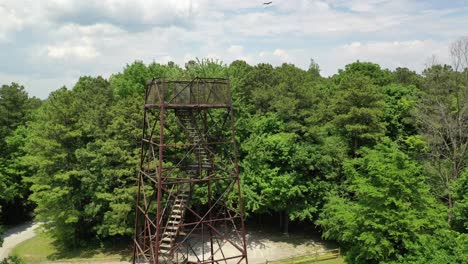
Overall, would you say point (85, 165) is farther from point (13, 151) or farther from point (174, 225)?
point (13, 151)

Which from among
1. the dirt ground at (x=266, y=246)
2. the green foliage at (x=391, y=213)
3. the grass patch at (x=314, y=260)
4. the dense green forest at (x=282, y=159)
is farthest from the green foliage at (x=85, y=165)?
the green foliage at (x=391, y=213)

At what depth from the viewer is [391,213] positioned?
65.4 ft

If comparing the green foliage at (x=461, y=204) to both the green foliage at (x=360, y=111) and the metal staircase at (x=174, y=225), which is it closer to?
the green foliage at (x=360, y=111)

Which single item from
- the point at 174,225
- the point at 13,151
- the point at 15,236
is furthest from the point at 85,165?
the point at 13,151

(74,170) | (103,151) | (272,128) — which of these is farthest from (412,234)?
(74,170)

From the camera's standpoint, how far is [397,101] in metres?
36.2

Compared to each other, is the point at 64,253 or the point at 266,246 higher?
the point at 64,253

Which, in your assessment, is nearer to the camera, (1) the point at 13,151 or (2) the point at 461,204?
(2) the point at 461,204

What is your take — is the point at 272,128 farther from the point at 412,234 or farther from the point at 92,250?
the point at 92,250

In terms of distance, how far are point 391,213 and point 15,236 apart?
2950cm

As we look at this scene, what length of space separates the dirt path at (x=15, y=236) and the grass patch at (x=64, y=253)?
0.66 m

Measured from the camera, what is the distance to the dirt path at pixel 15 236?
29039 millimetres

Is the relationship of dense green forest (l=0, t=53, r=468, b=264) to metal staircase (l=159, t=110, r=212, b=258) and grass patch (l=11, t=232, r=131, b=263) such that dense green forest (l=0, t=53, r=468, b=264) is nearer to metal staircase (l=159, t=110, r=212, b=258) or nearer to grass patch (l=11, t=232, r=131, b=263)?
grass patch (l=11, t=232, r=131, b=263)

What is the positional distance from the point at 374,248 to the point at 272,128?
37.5ft
